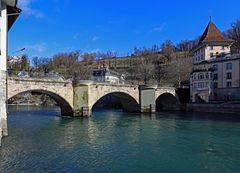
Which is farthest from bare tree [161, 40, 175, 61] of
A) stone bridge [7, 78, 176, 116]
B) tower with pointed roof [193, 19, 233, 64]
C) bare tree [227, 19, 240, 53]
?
stone bridge [7, 78, 176, 116]

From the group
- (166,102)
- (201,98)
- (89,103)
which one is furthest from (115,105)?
(89,103)

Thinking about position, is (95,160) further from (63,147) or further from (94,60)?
(94,60)

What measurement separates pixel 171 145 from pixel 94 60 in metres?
107

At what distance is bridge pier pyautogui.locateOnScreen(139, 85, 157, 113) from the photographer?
152ft

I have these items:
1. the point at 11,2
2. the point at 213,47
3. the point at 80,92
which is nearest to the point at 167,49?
the point at 213,47

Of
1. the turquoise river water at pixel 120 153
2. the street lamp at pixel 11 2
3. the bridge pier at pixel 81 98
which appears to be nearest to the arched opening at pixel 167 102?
the bridge pier at pixel 81 98

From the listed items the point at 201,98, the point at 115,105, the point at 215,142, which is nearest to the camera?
the point at 215,142

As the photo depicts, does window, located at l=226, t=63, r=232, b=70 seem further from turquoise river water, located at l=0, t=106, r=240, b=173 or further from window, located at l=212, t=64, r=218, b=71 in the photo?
turquoise river water, located at l=0, t=106, r=240, b=173

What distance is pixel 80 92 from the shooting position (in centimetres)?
3531

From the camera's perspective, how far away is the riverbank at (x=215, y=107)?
44.2 meters

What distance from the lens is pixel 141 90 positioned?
46.3 m

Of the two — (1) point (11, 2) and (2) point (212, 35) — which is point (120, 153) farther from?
(2) point (212, 35)

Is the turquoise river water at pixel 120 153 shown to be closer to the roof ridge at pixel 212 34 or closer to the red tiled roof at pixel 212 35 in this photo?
the red tiled roof at pixel 212 35

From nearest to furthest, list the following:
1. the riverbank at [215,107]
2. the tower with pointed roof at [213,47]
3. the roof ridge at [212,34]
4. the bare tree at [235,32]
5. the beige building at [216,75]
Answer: the riverbank at [215,107]
the beige building at [216,75]
the tower with pointed roof at [213,47]
the roof ridge at [212,34]
the bare tree at [235,32]
